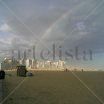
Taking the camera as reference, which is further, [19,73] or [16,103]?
[19,73]

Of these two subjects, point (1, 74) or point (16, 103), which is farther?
point (1, 74)

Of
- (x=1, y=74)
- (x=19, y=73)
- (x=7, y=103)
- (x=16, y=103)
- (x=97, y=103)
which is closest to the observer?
(x=7, y=103)

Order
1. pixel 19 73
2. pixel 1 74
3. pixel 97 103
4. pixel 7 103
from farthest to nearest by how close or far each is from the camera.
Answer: pixel 19 73, pixel 1 74, pixel 97 103, pixel 7 103

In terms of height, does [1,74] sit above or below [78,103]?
above

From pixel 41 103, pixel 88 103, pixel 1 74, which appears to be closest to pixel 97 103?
pixel 88 103

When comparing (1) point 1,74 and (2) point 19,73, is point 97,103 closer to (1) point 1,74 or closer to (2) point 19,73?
(1) point 1,74

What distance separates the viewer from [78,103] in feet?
161

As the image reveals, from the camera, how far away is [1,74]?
A: 70.6m

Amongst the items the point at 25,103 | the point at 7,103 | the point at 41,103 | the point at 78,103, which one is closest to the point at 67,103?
the point at 78,103

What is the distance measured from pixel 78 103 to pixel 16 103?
515 inches

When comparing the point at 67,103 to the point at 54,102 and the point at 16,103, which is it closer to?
the point at 54,102

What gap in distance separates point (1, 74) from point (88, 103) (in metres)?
31.3

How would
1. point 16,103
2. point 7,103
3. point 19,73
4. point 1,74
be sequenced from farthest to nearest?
1. point 19,73
2. point 1,74
3. point 16,103
4. point 7,103

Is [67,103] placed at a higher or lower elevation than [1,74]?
lower
